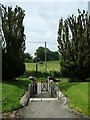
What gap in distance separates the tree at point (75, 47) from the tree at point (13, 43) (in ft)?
12.5

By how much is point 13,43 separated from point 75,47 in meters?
5.88

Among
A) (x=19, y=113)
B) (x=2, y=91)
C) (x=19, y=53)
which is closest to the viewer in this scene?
(x=19, y=113)

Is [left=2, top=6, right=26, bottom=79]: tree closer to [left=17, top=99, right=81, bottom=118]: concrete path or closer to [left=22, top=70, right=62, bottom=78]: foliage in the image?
[left=17, top=99, right=81, bottom=118]: concrete path

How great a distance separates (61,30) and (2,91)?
12828 mm

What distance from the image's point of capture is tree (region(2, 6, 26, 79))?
103 feet

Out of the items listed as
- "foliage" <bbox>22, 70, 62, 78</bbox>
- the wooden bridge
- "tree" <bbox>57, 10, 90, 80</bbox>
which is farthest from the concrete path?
"foliage" <bbox>22, 70, 62, 78</bbox>

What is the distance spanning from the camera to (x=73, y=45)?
105 feet

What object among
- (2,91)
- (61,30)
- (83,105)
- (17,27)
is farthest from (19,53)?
(83,105)

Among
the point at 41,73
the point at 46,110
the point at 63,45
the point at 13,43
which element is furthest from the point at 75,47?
the point at 41,73

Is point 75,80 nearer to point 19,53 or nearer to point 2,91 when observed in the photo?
point 19,53

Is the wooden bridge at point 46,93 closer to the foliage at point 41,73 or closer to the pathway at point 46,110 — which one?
the pathway at point 46,110

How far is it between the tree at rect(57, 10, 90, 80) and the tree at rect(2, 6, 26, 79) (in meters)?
3.81

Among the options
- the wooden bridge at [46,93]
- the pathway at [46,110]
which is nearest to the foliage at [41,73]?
the wooden bridge at [46,93]

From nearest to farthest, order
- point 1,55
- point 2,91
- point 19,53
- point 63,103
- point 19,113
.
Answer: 1. point 19,113
2. point 63,103
3. point 2,91
4. point 1,55
5. point 19,53
